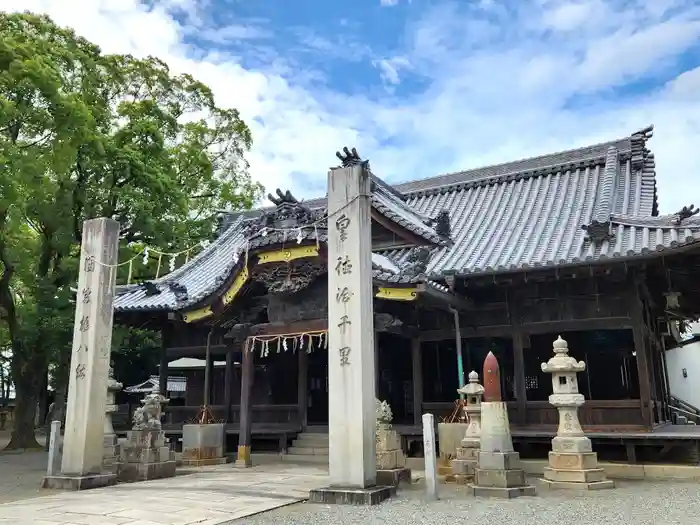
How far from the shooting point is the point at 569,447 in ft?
31.6

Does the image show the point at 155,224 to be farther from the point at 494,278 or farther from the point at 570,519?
the point at 570,519

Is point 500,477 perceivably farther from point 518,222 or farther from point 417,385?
point 518,222

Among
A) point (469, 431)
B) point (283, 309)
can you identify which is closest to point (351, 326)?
point (469, 431)

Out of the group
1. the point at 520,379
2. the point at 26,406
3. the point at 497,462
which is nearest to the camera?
the point at 497,462

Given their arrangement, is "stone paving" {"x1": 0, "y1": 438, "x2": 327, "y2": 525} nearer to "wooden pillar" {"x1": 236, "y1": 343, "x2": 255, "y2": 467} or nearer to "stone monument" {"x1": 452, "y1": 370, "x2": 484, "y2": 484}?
"wooden pillar" {"x1": 236, "y1": 343, "x2": 255, "y2": 467}

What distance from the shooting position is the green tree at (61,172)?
1608 cm

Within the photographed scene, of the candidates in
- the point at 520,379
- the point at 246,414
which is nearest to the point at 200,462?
the point at 246,414

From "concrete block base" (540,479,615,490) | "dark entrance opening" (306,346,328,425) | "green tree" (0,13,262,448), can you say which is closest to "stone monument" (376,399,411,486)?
"concrete block base" (540,479,615,490)

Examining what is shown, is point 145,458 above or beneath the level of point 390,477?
above

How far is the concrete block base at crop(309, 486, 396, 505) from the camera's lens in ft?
26.6

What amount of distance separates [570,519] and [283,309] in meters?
7.87

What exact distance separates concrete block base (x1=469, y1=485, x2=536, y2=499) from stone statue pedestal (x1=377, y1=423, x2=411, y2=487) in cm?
125

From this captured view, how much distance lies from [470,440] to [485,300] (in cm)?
388

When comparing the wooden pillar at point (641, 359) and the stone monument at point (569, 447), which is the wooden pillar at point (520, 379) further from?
the stone monument at point (569, 447)
